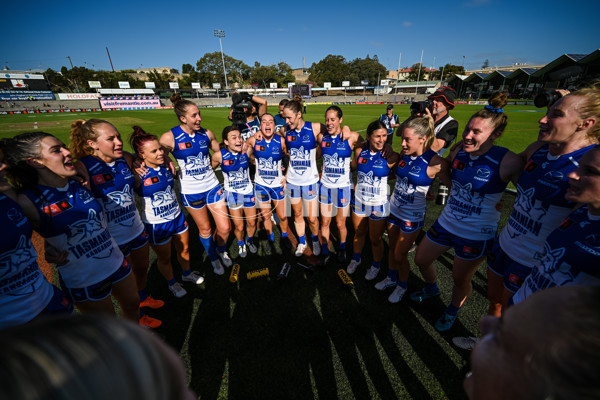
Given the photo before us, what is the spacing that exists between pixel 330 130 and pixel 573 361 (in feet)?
13.3

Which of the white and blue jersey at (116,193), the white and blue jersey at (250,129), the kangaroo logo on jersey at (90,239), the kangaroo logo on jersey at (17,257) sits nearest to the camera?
the kangaroo logo on jersey at (17,257)

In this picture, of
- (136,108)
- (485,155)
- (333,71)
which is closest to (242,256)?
(485,155)

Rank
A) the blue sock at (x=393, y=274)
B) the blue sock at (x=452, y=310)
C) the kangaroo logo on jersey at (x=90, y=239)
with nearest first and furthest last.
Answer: the kangaroo logo on jersey at (x=90, y=239) < the blue sock at (x=452, y=310) < the blue sock at (x=393, y=274)

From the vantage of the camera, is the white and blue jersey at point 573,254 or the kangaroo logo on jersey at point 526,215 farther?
the kangaroo logo on jersey at point 526,215

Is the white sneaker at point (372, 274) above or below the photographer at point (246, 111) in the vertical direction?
below

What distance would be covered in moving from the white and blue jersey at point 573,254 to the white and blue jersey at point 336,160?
2.85 metres

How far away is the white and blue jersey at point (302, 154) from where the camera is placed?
4496 mm

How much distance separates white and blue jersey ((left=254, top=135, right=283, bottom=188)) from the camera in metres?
4.51

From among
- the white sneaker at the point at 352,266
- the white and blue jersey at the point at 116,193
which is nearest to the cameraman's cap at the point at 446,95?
the white sneaker at the point at 352,266

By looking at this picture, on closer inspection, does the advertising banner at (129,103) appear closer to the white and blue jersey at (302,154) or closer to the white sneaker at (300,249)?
the white and blue jersey at (302,154)

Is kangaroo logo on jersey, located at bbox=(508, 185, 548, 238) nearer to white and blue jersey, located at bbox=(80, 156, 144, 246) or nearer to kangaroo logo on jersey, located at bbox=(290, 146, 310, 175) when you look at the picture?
kangaroo logo on jersey, located at bbox=(290, 146, 310, 175)

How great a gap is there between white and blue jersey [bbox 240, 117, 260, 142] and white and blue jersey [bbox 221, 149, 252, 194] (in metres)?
1.55

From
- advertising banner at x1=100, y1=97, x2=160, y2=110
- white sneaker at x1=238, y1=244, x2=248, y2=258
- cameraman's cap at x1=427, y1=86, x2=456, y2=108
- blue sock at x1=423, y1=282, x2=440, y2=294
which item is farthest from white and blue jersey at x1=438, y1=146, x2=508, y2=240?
advertising banner at x1=100, y1=97, x2=160, y2=110

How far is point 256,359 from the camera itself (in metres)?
2.91
